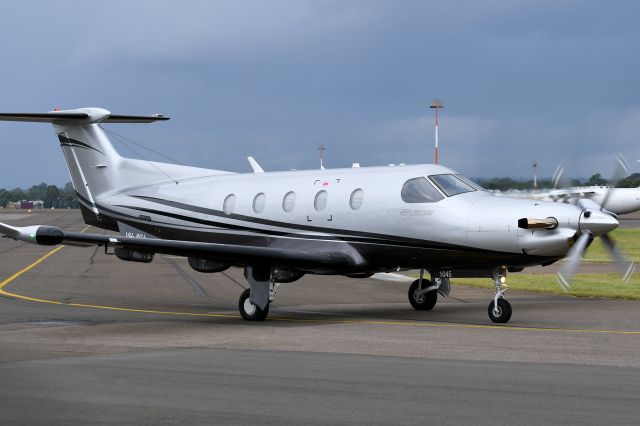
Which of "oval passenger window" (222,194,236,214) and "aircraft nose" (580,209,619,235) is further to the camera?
"oval passenger window" (222,194,236,214)

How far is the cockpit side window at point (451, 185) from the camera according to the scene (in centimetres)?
1750

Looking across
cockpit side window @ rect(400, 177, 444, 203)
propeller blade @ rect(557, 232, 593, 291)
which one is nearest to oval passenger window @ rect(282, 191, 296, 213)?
cockpit side window @ rect(400, 177, 444, 203)

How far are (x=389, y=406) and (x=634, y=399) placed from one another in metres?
2.51

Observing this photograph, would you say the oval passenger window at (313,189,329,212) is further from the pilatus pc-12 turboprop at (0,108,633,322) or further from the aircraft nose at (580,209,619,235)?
the aircraft nose at (580,209,619,235)

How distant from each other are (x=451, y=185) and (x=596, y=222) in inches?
120

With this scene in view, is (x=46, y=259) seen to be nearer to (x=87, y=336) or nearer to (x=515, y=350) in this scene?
(x=87, y=336)

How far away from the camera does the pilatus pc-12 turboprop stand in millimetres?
16172

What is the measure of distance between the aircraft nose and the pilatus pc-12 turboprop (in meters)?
0.02

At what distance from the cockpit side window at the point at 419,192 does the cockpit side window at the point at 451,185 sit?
133mm

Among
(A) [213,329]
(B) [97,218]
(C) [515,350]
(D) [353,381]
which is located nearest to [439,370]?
(D) [353,381]

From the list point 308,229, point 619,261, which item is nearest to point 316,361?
point 308,229

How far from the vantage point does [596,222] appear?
15742mm

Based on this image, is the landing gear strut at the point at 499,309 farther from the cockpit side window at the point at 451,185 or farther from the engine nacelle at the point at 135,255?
the engine nacelle at the point at 135,255

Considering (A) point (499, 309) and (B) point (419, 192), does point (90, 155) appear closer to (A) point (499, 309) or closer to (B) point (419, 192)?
(B) point (419, 192)
